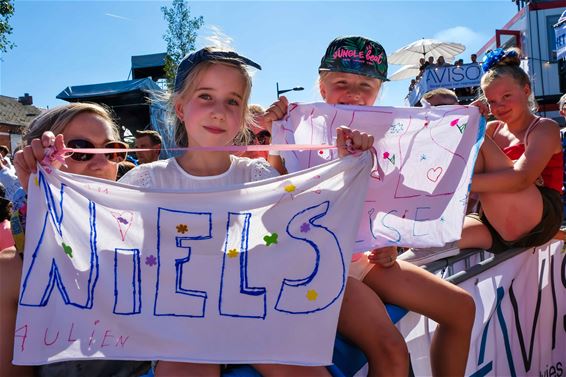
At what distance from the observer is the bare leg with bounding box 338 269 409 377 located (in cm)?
188

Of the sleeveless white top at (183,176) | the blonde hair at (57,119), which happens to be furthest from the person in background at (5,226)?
the sleeveless white top at (183,176)

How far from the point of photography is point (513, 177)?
307cm

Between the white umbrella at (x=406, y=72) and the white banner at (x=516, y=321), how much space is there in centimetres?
1768

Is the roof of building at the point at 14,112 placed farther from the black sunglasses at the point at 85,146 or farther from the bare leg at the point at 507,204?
the bare leg at the point at 507,204

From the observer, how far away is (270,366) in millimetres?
1738

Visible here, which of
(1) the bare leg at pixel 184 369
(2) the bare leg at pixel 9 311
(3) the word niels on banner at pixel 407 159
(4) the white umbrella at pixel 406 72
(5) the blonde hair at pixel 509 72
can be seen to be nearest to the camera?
(1) the bare leg at pixel 184 369

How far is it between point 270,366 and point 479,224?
6.87 feet

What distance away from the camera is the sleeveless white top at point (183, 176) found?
2102mm

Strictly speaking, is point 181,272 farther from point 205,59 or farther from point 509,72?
point 509,72

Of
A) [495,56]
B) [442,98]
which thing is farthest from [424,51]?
[495,56]

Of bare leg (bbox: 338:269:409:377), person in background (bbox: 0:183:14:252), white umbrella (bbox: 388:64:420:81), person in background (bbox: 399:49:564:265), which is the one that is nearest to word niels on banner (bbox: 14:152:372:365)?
bare leg (bbox: 338:269:409:377)

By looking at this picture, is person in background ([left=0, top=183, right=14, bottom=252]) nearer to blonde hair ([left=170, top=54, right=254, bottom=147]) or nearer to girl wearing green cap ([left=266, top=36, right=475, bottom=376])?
blonde hair ([left=170, top=54, right=254, bottom=147])

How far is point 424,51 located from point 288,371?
18528mm

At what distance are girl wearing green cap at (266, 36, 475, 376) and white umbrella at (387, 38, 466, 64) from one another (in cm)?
1703
